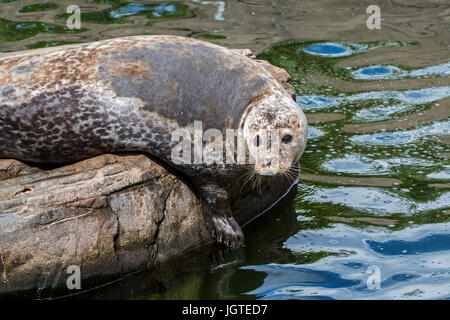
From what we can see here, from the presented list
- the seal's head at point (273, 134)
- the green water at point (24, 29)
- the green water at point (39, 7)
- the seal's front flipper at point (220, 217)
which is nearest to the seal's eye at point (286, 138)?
the seal's head at point (273, 134)

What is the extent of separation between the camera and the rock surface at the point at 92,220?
5.07m

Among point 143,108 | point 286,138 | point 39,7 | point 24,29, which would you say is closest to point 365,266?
point 286,138

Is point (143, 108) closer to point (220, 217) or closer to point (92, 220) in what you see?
point (92, 220)

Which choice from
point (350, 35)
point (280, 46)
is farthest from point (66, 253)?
point (350, 35)

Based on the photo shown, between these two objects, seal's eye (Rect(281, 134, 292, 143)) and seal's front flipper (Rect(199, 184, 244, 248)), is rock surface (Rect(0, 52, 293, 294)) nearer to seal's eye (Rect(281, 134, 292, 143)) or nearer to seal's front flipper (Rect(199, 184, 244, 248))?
seal's front flipper (Rect(199, 184, 244, 248))

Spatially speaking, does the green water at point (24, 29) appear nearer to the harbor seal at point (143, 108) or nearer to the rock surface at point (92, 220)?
the harbor seal at point (143, 108)

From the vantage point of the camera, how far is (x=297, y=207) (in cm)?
646

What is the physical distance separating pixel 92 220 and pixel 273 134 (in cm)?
147

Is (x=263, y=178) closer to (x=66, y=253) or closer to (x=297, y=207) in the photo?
(x=297, y=207)

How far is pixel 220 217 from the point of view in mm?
5781

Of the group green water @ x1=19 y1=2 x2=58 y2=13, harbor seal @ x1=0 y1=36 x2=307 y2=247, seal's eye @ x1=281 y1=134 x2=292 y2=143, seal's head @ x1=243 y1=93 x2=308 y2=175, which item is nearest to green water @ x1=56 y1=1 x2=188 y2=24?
green water @ x1=19 y1=2 x2=58 y2=13

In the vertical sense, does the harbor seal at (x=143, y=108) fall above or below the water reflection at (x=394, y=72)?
above

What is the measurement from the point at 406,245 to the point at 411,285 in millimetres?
573

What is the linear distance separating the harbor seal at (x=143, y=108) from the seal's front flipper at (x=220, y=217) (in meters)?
0.03
